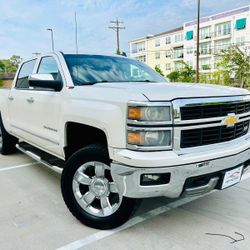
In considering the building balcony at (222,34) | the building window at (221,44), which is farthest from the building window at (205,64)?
the building balcony at (222,34)

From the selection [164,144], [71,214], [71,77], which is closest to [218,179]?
[164,144]

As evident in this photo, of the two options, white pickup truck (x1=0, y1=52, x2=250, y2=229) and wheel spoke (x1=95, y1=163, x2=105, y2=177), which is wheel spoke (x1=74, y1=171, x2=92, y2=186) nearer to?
white pickup truck (x1=0, y1=52, x2=250, y2=229)

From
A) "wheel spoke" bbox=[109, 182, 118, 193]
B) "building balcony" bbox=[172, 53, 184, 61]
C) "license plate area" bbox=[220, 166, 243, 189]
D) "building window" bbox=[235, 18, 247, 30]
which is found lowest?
"wheel spoke" bbox=[109, 182, 118, 193]

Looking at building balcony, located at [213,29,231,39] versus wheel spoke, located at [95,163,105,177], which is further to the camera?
building balcony, located at [213,29,231,39]

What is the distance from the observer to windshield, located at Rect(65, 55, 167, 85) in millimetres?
3400

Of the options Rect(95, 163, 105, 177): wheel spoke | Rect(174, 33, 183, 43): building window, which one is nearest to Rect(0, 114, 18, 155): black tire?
Rect(95, 163, 105, 177): wheel spoke

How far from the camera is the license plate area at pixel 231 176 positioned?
2693 mm

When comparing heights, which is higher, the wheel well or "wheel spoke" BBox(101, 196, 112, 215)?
the wheel well

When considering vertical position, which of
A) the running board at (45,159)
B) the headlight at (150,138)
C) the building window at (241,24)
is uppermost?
the building window at (241,24)

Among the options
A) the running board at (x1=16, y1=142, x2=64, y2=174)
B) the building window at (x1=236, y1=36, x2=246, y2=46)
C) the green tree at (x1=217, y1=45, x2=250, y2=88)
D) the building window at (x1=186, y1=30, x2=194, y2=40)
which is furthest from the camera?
the building window at (x1=186, y1=30, x2=194, y2=40)

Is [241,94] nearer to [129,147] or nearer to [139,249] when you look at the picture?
[129,147]

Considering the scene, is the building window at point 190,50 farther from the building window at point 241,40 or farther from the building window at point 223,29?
the building window at point 241,40

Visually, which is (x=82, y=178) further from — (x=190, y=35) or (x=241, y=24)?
(x=190, y=35)

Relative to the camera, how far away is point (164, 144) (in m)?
2.36
